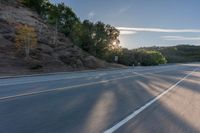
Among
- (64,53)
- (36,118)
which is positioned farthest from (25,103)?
(64,53)

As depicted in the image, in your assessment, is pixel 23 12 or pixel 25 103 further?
pixel 23 12

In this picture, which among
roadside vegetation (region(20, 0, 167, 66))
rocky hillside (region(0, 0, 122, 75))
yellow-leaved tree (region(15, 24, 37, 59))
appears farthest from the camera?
roadside vegetation (region(20, 0, 167, 66))

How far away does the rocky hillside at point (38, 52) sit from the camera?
139 feet

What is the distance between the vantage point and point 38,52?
50.4 meters

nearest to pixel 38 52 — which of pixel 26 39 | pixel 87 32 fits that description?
pixel 26 39

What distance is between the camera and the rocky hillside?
42375 millimetres

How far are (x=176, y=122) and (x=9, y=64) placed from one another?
34.3 meters

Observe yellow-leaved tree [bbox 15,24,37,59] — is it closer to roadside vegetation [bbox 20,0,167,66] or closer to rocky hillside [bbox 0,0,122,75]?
rocky hillside [bbox 0,0,122,75]

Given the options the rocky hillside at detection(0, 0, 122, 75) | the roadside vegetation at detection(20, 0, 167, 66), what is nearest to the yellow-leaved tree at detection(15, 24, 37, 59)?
the rocky hillside at detection(0, 0, 122, 75)

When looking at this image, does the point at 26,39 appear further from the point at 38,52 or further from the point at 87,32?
the point at 87,32

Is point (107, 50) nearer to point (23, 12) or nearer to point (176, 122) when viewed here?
point (23, 12)

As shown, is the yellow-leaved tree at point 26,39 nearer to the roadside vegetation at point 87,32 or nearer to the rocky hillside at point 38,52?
the rocky hillside at point 38,52

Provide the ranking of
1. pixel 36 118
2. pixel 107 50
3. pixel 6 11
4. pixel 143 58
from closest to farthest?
1. pixel 36 118
2. pixel 6 11
3. pixel 107 50
4. pixel 143 58

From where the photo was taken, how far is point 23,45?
48.2 meters
